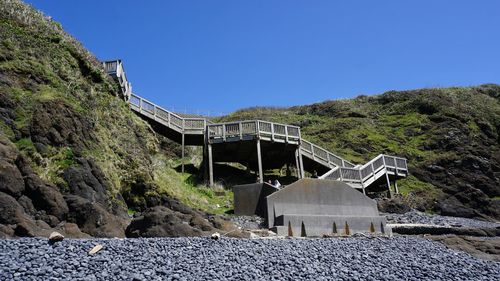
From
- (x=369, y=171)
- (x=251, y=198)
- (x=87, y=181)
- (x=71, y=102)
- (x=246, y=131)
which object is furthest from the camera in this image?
(x=369, y=171)

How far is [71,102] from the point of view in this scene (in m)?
15.9

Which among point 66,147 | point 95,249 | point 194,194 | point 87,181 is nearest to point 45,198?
point 87,181

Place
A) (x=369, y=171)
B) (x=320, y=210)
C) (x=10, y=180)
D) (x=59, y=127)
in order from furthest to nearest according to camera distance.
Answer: (x=369, y=171), (x=320, y=210), (x=59, y=127), (x=10, y=180)

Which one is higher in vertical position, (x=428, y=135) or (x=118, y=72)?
(x=118, y=72)

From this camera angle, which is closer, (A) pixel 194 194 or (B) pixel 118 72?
(A) pixel 194 194

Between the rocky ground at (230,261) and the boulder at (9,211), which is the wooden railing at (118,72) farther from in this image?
the rocky ground at (230,261)

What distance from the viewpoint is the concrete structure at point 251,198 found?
18.0 meters

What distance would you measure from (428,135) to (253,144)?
1935 centimetres

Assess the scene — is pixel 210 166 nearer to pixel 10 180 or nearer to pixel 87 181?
pixel 87 181

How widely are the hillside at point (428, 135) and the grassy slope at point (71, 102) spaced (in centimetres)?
1529

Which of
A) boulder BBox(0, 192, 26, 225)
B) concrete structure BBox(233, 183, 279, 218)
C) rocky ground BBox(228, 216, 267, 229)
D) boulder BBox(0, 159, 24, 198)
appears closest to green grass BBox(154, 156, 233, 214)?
concrete structure BBox(233, 183, 279, 218)

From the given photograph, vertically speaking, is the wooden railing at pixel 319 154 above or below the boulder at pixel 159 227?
above

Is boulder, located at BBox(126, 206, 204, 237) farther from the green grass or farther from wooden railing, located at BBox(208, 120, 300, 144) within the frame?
wooden railing, located at BBox(208, 120, 300, 144)

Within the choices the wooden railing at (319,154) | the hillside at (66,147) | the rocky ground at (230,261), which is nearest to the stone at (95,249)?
the rocky ground at (230,261)
